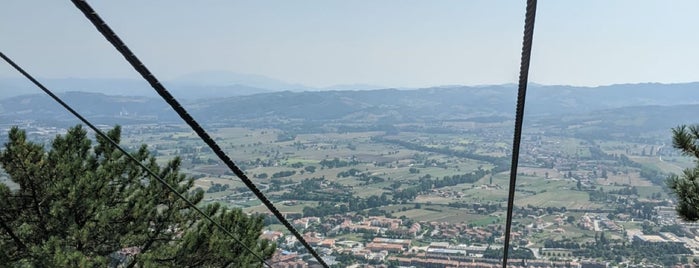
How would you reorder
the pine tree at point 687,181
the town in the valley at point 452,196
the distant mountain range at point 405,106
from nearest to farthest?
1. the pine tree at point 687,181
2. the town in the valley at point 452,196
3. the distant mountain range at point 405,106

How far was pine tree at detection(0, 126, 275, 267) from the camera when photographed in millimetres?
5477

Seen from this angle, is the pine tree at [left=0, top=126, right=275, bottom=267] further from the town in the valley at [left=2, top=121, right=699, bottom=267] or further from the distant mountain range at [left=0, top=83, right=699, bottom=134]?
the distant mountain range at [left=0, top=83, right=699, bottom=134]

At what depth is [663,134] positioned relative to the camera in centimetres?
10238

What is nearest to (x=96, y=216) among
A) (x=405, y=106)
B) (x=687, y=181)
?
(x=687, y=181)

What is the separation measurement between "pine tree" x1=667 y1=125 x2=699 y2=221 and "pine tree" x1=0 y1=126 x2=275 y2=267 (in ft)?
14.6

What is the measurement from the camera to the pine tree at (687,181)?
3.32 metres

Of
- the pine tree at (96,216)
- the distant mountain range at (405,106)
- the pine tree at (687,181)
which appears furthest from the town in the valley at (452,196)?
the distant mountain range at (405,106)

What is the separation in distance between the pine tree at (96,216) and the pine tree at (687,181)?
14.6 feet

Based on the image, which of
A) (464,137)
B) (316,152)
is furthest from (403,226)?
(464,137)

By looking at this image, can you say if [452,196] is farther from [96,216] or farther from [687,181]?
[687,181]

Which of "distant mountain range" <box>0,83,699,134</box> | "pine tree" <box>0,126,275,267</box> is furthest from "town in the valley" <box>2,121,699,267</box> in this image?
"distant mountain range" <box>0,83,699,134</box>

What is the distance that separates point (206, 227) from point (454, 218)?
39498 millimetres

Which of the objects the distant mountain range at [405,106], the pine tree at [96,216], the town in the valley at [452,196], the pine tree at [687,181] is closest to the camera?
the pine tree at [687,181]

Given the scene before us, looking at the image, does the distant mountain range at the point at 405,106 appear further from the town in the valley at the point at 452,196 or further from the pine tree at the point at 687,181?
the pine tree at the point at 687,181
